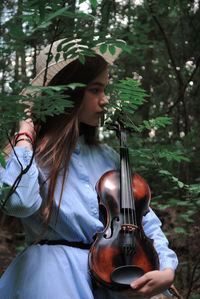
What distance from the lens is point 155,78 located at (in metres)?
4.62

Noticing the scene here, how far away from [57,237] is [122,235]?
0.31 meters

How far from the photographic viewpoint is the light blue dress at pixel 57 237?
52.3 inches

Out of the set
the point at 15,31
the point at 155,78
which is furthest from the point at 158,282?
the point at 155,78

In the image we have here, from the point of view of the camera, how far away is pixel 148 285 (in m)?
1.28

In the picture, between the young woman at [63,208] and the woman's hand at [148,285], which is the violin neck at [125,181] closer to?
the young woman at [63,208]

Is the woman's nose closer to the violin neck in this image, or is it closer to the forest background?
the forest background

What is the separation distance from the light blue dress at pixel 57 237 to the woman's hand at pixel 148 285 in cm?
11

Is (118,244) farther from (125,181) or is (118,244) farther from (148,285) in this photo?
(125,181)

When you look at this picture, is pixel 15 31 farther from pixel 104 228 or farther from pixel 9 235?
pixel 9 235

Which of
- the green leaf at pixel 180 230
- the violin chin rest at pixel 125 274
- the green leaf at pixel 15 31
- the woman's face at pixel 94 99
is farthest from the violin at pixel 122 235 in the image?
the green leaf at pixel 180 230

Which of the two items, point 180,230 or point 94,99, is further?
point 180,230

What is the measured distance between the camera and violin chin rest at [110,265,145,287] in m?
1.26

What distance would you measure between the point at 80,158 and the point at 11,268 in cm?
66

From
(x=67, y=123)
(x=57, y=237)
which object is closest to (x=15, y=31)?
(x=67, y=123)
